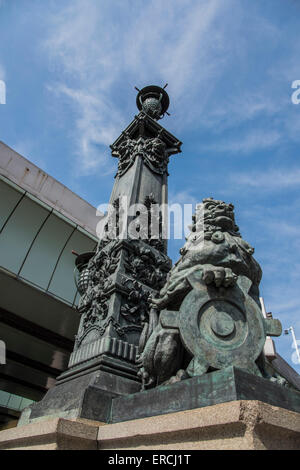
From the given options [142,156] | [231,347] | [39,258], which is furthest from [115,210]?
[39,258]

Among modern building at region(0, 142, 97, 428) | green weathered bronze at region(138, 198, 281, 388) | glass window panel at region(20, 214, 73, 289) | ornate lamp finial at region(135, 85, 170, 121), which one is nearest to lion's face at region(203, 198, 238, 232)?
green weathered bronze at region(138, 198, 281, 388)

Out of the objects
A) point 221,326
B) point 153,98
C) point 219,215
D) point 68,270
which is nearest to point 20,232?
point 68,270

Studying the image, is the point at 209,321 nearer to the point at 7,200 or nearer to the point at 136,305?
the point at 136,305

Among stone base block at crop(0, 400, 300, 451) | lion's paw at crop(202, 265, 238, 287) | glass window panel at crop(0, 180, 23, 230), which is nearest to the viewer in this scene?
stone base block at crop(0, 400, 300, 451)

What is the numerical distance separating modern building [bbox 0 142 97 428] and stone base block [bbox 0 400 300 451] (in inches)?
377

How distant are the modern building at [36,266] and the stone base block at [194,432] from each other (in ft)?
31.4

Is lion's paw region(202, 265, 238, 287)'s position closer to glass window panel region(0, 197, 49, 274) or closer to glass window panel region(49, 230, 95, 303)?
glass window panel region(0, 197, 49, 274)

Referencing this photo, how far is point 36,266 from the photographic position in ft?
39.8

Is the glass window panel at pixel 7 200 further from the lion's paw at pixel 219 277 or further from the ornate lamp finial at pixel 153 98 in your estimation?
the lion's paw at pixel 219 277

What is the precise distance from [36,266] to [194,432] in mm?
11146

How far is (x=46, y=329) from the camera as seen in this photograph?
12.9 metres

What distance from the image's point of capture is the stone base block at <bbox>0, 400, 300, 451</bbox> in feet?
6.21

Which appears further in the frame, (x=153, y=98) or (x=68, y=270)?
(x=68, y=270)

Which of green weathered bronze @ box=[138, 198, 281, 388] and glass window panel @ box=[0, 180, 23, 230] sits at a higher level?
glass window panel @ box=[0, 180, 23, 230]
